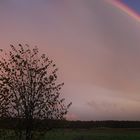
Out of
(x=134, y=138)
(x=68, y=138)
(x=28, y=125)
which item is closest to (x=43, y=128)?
(x=28, y=125)

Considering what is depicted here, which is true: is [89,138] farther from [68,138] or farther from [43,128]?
[43,128]

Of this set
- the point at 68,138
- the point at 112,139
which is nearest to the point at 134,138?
the point at 112,139

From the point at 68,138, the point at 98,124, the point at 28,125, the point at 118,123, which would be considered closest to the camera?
the point at 28,125

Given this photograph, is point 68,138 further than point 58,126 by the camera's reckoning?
Yes

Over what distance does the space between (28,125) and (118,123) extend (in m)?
105

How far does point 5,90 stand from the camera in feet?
112

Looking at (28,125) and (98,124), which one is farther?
(98,124)

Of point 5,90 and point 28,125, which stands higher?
point 5,90

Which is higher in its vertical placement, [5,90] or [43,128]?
[5,90]

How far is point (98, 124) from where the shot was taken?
146 meters

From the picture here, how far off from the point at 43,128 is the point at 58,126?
1.22 m

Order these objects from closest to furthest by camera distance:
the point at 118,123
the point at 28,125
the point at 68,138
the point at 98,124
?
the point at 28,125 < the point at 68,138 < the point at 118,123 < the point at 98,124

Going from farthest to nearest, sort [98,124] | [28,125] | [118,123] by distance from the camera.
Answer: [98,124], [118,123], [28,125]

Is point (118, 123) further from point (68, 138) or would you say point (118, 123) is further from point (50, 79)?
point (50, 79)
